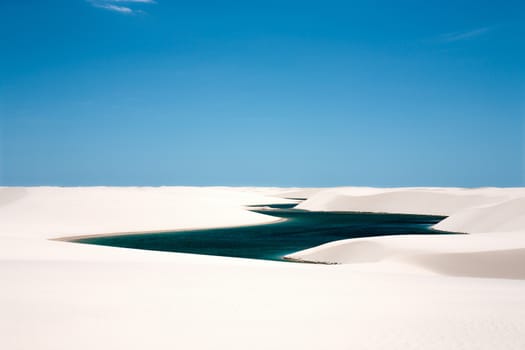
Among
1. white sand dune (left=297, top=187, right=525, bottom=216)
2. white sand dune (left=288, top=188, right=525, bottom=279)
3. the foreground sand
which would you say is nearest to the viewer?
the foreground sand

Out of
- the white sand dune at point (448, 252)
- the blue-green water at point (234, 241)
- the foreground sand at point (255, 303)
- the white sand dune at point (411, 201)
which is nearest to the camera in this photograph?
the foreground sand at point (255, 303)

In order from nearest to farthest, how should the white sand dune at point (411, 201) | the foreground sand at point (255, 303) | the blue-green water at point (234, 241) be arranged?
the foreground sand at point (255, 303)
the blue-green water at point (234, 241)
the white sand dune at point (411, 201)

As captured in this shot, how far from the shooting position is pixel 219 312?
7.86 metres

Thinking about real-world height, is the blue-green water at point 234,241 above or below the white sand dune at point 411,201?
below

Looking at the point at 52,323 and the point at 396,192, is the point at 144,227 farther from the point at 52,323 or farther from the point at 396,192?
the point at 396,192

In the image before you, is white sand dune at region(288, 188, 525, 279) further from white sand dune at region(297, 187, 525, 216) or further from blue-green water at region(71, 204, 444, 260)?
white sand dune at region(297, 187, 525, 216)

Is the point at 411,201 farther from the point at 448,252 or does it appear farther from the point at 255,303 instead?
the point at 255,303

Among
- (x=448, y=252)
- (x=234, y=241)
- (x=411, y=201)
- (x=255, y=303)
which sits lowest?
(x=255, y=303)

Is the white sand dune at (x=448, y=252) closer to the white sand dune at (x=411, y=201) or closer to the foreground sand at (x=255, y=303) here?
the foreground sand at (x=255, y=303)

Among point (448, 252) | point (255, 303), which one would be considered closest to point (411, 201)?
point (448, 252)

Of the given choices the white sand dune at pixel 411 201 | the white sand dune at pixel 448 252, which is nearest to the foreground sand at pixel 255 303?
the white sand dune at pixel 448 252

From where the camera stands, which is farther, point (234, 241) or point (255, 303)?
point (234, 241)

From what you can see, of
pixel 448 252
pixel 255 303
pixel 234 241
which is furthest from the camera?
pixel 234 241

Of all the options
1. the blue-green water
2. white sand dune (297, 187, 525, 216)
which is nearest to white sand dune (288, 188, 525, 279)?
the blue-green water
